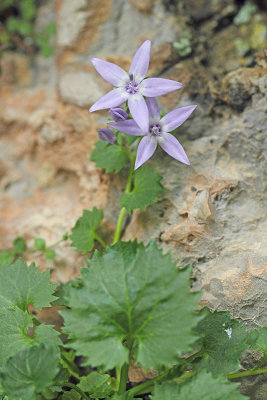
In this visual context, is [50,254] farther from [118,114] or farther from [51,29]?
[51,29]

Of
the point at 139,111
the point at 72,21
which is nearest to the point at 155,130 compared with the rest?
the point at 139,111

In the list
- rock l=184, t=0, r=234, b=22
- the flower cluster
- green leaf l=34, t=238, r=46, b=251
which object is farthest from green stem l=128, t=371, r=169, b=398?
rock l=184, t=0, r=234, b=22

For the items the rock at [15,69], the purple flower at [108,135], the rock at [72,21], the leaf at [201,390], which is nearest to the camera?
the leaf at [201,390]

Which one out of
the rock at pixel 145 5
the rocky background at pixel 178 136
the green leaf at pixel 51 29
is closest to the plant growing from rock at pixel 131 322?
the rocky background at pixel 178 136

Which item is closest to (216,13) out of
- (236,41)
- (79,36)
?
(236,41)

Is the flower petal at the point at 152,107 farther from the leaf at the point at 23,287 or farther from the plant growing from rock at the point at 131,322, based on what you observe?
the leaf at the point at 23,287

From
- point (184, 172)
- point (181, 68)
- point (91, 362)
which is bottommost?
point (91, 362)

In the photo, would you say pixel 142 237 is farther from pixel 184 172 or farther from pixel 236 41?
pixel 236 41

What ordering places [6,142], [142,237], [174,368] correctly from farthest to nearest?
[6,142], [142,237], [174,368]
